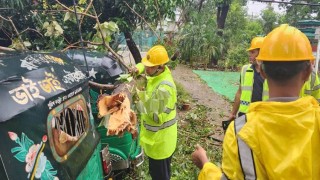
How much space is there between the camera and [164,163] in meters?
3.14

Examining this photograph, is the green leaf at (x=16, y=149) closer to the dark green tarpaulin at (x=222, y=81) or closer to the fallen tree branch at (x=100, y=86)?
the fallen tree branch at (x=100, y=86)

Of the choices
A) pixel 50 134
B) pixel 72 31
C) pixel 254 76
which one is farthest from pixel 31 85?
pixel 72 31

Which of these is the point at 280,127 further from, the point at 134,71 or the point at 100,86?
the point at 134,71

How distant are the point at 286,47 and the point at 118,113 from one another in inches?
61.2

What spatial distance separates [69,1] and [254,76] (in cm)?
415

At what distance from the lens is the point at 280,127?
3.41ft

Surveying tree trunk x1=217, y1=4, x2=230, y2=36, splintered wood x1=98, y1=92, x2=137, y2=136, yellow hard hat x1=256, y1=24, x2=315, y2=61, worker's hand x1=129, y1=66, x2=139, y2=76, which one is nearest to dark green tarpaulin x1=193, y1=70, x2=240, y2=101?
tree trunk x1=217, y1=4, x2=230, y2=36

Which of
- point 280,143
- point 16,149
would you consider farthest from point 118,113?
point 280,143

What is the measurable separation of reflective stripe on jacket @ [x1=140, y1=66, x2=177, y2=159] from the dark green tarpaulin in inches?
240

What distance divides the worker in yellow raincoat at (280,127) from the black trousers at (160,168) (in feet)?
6.74

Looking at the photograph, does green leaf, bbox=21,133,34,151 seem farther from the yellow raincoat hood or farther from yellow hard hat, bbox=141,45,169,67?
yellow hard hat, bbox=141,45,169,67

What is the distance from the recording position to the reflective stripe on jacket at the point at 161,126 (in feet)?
9.66

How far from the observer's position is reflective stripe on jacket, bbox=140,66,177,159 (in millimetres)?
2945

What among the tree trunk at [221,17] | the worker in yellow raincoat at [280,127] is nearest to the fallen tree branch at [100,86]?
the worker in yellow raincoat at [280,127]
